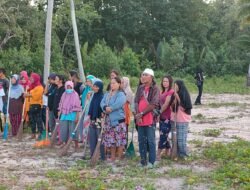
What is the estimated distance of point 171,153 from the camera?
7875 millimetres

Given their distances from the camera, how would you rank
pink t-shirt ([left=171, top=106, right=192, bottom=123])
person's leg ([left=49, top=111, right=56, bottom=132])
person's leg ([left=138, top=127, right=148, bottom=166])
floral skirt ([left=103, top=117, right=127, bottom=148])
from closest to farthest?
1. person's leg ([left=138, top=127, right=148, bottom=166])
2. floral skirt ([left=103, top=117, right=127, bottom=148])
3. pink t-shirt ([left=171, top=106, right=192, bottom=123])
4. person's leg ([left=49, top=111, right=56, bottom=132])

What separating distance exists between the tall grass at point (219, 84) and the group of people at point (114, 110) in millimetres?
16304

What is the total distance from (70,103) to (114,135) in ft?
4.51

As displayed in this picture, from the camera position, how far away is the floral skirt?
7.61 metres

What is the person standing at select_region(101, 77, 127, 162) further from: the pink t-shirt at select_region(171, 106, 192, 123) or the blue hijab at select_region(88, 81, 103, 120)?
the pink t-shirt at select_region(171, 106, 192, 123)

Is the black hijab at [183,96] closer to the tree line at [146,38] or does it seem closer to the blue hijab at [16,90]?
the blue hijab at [16,90]

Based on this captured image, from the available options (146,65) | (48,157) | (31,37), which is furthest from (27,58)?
(48,157)

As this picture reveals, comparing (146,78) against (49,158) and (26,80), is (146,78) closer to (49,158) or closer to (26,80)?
(49,158)

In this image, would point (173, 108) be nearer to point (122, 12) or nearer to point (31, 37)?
point (31, 37)

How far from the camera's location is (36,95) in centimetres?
960

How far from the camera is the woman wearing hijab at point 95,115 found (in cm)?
765

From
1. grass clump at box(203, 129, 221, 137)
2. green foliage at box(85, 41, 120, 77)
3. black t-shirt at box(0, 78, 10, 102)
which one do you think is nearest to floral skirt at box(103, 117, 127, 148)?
grass clump at box(203, 129, 221, 137)

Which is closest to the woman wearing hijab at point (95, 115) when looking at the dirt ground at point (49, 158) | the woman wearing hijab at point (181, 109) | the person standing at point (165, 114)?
the dirt ground at point (49, 158)

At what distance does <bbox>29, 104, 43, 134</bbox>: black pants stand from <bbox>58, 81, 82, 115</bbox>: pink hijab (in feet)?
4.37
